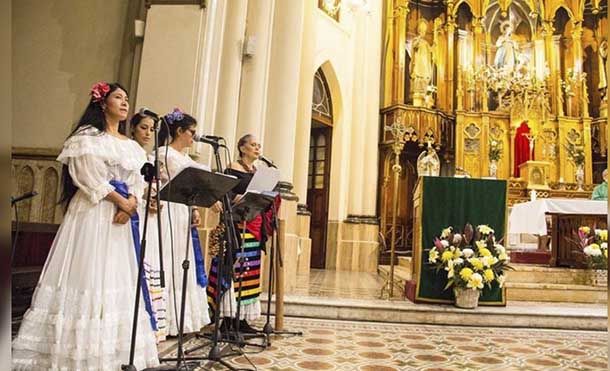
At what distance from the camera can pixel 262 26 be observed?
18.8ft

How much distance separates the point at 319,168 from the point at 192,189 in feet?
24.9

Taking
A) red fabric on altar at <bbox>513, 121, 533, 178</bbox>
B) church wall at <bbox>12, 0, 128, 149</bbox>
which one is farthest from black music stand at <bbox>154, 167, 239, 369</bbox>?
red fabric on altar at <bbox>513, 121, 533, 178</bbox>

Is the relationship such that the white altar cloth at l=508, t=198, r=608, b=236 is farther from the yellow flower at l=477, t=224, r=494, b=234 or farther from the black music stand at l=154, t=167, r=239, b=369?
the black music stand at l=154, t=167, r=239, b=369

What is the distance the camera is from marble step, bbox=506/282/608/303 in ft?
18.7

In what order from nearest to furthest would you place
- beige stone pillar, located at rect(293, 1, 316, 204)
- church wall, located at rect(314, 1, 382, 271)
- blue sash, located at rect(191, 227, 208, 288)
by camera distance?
1. blue sash, located at rect(191, 227, 208, 288)
2. beige stone pillar, located at rect(293, 1, 316, 204)
3. church wall, located at rect(314, 1, 382, 271)

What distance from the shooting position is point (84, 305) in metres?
2.32

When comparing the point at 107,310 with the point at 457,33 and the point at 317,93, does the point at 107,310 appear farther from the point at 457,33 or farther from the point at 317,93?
the point at 457,33

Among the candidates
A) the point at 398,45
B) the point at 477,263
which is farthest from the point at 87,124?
the point at 398,45

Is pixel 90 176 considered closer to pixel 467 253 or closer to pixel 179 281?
pixel 179 281

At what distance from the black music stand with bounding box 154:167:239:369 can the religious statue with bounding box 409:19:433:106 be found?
29.4 ft

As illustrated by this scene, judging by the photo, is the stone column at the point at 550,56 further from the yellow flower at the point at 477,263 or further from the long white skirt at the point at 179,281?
the long white skirt at the point at 179,281

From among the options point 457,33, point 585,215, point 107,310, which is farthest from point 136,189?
point 457,33

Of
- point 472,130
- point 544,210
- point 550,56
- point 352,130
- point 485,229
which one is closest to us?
point 485,229

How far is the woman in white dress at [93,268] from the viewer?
2.28m
